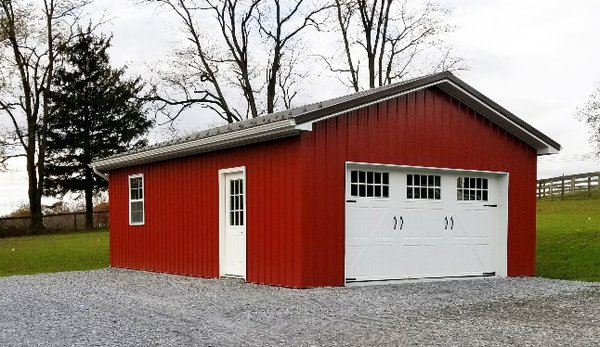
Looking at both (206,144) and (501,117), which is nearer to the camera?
(206,144)

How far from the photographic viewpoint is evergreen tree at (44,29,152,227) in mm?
37250

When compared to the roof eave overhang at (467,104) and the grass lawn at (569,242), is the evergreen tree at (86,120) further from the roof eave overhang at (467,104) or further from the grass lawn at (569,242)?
the roof eave overhang at (467,104)

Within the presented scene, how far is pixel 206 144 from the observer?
541 inches

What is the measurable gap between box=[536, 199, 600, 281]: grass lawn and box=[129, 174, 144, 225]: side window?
9046 millimetres

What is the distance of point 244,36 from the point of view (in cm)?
3025

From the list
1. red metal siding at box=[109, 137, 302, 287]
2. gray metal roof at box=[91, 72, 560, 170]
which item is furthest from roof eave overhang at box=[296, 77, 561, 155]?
red metal siding at box=[109, 137, 302, 287]

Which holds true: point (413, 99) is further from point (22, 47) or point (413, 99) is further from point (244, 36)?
point (22, 47)

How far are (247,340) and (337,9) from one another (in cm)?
2264

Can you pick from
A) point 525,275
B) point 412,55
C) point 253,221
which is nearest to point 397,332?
point 253,221

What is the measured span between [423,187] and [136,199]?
6972mm

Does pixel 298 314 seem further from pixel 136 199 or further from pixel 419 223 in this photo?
pixel 136 199

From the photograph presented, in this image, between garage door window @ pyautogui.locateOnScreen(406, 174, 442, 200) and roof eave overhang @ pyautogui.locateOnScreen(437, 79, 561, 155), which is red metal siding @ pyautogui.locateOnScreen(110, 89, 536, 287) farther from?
garage door window @ pyautogui.locateOnScreen(406, 174, 442, 200)

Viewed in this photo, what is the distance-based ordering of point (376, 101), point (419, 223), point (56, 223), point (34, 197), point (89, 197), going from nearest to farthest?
1. point (376, 101)
2. point (419, 223)
3. point (34, 197)
4. point (56, 223)
5. point (89, 197)

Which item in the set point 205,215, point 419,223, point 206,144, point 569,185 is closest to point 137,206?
point 205,215
